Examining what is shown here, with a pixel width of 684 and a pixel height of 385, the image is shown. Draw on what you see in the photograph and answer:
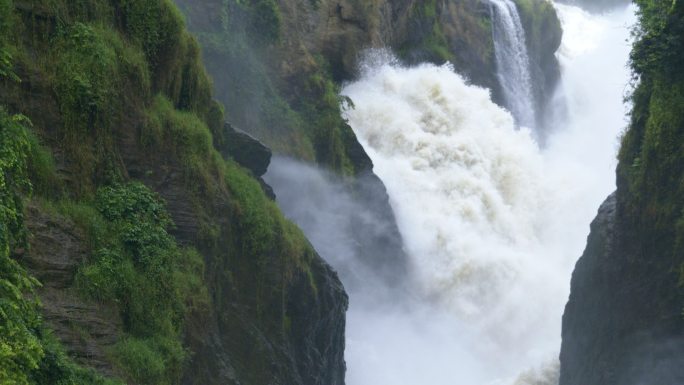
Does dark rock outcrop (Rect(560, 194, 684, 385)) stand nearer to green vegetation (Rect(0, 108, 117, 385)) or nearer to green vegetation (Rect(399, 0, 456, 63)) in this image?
green vegetation (Rect(0, 108, 117, 385))

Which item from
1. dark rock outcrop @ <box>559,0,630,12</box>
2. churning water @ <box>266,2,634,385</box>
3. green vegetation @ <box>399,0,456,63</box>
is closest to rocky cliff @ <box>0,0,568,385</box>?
churning water @ <box>266,2,634,385</box>

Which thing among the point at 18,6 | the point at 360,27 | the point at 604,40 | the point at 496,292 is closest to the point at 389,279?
the point at 496,292

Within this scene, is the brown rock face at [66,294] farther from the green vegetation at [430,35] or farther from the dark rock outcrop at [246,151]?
the green vegetation at [430,35]

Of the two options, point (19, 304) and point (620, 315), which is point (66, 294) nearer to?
point (19, 304)

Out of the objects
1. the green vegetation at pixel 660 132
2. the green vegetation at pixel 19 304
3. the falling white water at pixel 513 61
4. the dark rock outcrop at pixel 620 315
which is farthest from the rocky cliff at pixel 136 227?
the falling white water at pixel 513 61

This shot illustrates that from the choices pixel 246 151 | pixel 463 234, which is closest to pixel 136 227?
pixel 246 151

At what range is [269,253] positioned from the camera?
1555 cm

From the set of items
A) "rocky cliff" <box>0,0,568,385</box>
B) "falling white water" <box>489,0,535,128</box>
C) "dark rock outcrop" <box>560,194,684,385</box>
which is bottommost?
"rocky cliff" <box>0,0,568,385</box>

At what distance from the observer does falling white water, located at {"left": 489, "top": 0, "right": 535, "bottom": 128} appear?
3962 cm

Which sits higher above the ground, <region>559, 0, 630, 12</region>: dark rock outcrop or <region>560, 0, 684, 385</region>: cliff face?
<region>559, 0, 630, 12</region>: dark rock outcrop

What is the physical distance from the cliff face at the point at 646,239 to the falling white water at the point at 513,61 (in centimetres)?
Answer: 2053

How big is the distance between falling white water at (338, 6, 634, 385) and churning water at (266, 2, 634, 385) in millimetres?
39

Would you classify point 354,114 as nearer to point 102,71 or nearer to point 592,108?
point 102,71

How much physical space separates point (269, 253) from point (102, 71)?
15.1 ft
